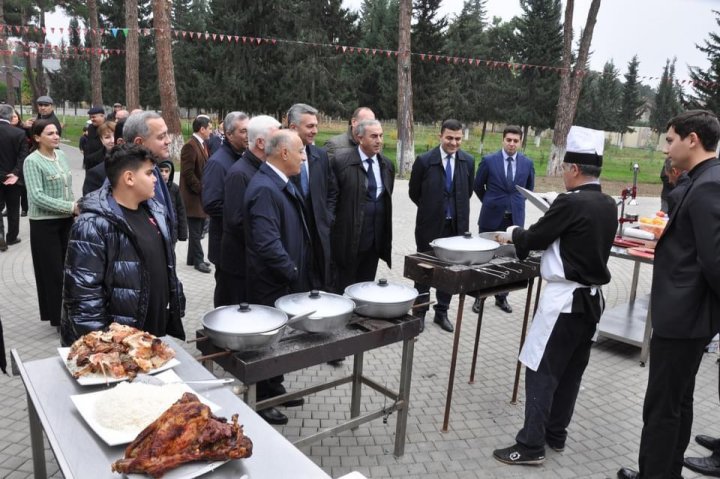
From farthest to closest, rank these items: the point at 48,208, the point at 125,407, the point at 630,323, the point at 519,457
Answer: the point at 630,323, the point at 48,208, the point at 519,457, the point at 125,407

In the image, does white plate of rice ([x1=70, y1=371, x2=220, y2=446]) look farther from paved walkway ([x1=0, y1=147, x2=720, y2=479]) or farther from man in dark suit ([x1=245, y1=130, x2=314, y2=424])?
paved walkway ([x1=0, y1=147, x2=720, y2=479])

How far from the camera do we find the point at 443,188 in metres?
5.52

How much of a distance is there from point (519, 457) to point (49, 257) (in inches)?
173

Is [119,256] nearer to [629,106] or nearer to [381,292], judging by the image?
[381,292]

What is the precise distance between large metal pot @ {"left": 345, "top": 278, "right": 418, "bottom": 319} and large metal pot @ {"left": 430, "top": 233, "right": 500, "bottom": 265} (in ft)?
2.28

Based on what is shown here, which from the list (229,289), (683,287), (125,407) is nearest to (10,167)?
(229,289)

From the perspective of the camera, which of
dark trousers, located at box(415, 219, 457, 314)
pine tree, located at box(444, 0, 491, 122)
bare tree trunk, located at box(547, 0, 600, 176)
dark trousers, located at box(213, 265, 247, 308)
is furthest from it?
pine tree, located at box(444, 0, 491, 122)

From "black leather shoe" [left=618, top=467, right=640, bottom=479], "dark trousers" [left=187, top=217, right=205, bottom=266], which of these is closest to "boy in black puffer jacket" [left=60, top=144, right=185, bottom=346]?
"black leather shoe" [left=618, top=467, right=640, bottom=479]

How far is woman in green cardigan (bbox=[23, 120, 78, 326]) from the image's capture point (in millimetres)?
4867

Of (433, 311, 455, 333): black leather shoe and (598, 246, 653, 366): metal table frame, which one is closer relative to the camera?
(598, 246, 653, 366): metal table frame

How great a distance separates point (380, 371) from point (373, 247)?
1153mm

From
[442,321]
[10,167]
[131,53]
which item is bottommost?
[442,321]

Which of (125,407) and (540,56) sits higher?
(540,56)

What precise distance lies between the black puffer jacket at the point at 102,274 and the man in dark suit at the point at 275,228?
0.89m
